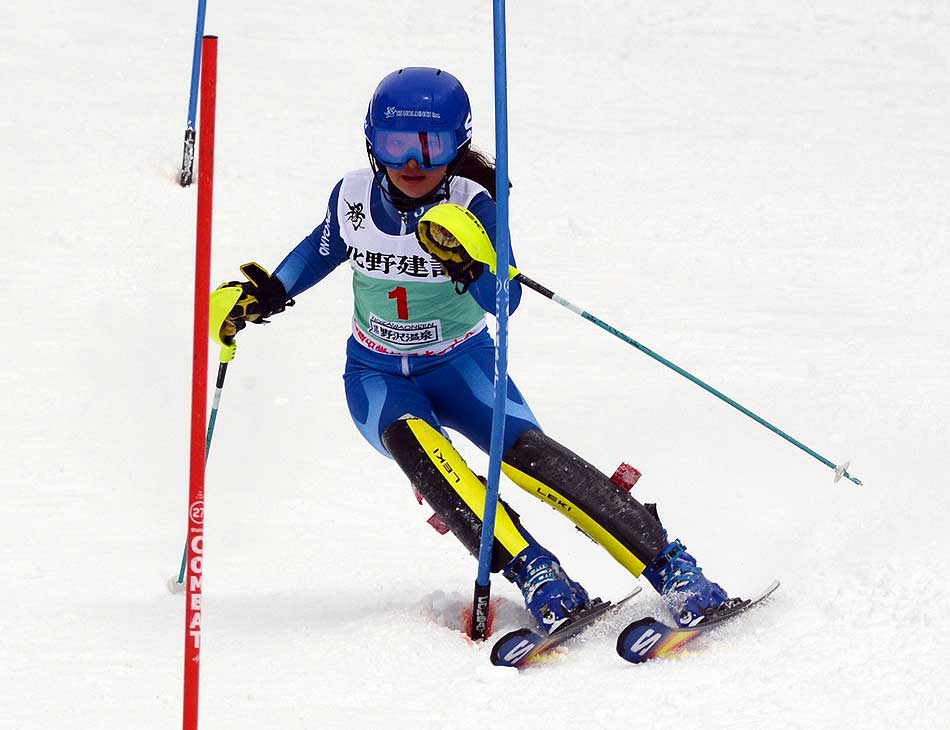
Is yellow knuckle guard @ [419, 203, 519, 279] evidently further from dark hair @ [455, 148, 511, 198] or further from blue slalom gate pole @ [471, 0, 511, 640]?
dark hair @ [455, 148, 511, 198]

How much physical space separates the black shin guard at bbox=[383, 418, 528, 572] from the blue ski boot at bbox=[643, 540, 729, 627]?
1.27 feet

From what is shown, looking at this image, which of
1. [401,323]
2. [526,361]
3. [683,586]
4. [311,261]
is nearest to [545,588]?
[683,586]

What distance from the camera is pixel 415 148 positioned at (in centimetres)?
378

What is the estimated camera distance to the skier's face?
3838 mm

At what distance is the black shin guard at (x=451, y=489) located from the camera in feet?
12.3

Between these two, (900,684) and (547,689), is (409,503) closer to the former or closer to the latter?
(547,689)

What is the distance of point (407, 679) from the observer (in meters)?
3.35

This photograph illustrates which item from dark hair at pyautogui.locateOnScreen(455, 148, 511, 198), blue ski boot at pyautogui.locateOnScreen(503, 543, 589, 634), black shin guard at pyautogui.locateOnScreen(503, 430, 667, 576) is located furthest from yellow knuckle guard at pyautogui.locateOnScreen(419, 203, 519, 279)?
blue ski boot at pyautogui.locateOnScreen(503, 543, 589, 634)

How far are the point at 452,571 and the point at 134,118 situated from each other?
5.94 meters

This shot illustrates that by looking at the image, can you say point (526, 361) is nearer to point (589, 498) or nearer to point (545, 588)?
point (589, 498)

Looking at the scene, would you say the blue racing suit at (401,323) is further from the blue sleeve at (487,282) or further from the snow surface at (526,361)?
the snow surface at (526,361)

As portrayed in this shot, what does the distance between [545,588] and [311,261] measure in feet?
4.41

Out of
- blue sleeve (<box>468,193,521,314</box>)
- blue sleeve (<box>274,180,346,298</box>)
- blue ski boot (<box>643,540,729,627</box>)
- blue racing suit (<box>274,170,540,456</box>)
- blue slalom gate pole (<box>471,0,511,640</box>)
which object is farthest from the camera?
blue sleeve (<box>274,180,346,298</box>)

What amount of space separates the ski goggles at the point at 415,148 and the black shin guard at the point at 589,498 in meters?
0.85
